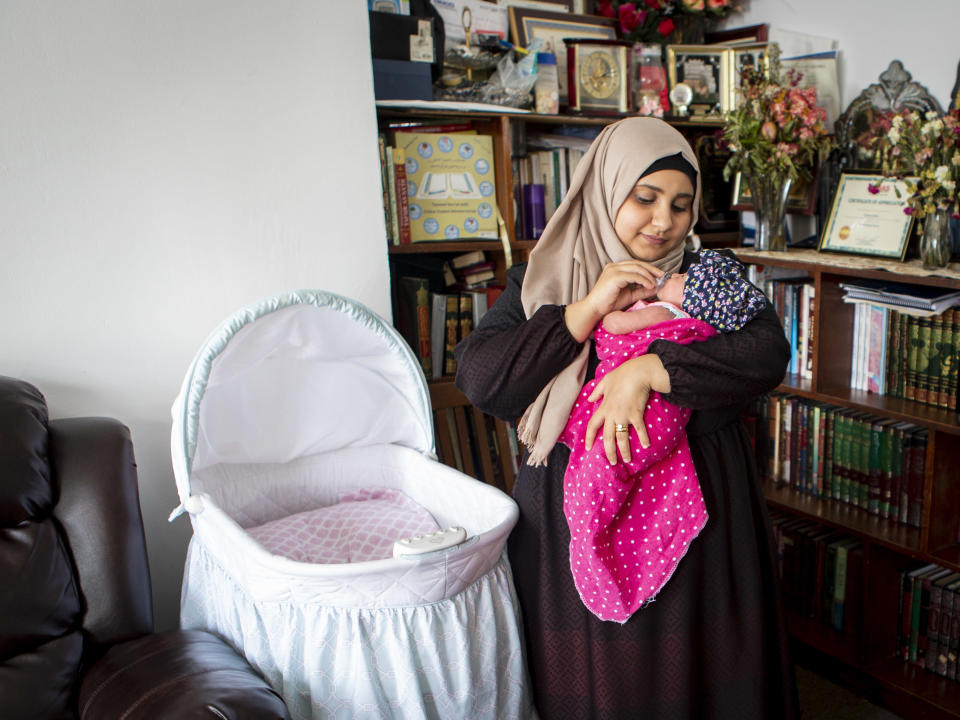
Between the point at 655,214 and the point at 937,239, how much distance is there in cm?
110

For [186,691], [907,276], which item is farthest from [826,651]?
[186,691]

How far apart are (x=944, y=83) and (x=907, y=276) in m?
0.72

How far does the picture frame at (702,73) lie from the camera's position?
279 centimetres

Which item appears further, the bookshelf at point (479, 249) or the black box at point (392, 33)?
the bookshelf at point (479, 249)

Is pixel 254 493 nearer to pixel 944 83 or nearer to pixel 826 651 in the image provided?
→ pixel 826 651

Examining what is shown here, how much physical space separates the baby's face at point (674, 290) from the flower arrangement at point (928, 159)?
109cm

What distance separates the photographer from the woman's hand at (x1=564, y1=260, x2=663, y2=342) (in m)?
1.33

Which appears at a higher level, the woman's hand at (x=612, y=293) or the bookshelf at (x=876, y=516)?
the woman's hand at (x=612, y=293)

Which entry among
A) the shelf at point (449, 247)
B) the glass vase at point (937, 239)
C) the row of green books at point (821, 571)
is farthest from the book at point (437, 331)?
the glass vase at point (937, 239)

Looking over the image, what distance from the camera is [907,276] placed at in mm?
2029

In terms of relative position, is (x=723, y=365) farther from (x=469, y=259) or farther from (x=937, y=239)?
(x=469, y=259)

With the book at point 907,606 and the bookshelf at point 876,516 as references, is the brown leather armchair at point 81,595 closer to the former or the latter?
the bookshelf at point 876,516

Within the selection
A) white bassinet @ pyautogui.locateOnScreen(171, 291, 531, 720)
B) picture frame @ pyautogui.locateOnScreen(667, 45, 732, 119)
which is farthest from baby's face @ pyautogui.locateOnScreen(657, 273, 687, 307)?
picture frame @ pyautogui.locateOnScreen(667, 45, 732, 119)

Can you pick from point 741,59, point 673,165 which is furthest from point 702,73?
point 673,165
